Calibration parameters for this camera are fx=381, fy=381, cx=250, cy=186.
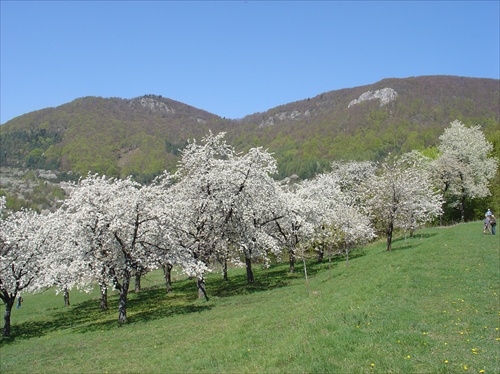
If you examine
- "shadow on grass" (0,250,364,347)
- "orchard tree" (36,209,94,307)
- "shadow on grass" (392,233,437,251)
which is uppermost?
"orchard tree" (36,209,94,307)

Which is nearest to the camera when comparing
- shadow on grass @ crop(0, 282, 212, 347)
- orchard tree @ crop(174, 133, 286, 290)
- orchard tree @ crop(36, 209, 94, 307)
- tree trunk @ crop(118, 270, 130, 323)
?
orchard tree @ crop(36, 209, 94, 307)

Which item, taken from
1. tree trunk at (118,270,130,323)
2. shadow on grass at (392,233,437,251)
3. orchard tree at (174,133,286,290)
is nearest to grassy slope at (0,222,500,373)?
tree trunk at (118,270,130,323)

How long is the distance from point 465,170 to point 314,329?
183 feet

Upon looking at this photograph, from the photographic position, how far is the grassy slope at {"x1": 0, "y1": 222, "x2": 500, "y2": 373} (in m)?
11.2

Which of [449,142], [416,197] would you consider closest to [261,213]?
[416,197]

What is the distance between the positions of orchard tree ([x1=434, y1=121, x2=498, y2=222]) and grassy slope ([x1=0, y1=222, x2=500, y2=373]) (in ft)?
102

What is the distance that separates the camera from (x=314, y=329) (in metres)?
14.4

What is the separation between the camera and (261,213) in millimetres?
37719

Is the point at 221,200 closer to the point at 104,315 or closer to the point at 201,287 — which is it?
the point at 201,287

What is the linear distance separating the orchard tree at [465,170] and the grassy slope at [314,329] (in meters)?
31.2

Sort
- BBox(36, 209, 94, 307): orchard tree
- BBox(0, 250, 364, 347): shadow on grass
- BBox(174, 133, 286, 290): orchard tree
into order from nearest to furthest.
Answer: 1. BBox(36, 209, 94, 307): orchard tree
2. BBox(0, 250, 364, 347): shadow on grass
3. BBox(174, 133, 286, 290): orchard tree

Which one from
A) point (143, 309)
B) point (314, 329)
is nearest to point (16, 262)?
point (143, 309)

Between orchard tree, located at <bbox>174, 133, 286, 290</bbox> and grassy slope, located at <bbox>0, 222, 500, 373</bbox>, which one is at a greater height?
orchard tree, located at <bbox>174, 133, 286, 290</bbox>

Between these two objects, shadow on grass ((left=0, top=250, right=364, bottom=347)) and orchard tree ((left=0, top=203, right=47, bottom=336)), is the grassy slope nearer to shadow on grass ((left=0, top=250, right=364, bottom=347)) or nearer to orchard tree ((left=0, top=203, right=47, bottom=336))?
shadow on grass ((left=0, top=250, right=364, bottom=347))
